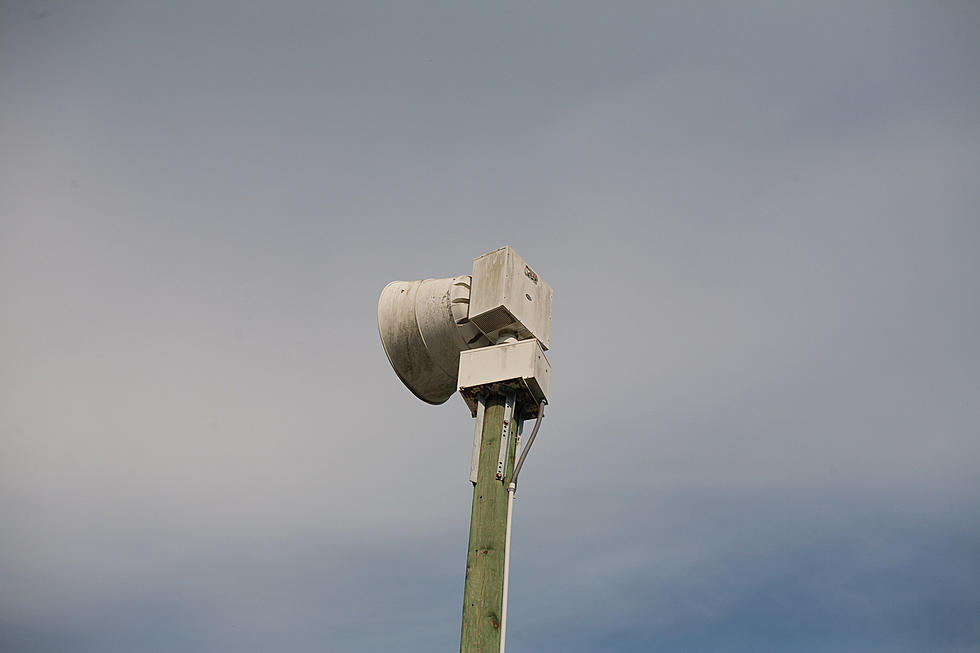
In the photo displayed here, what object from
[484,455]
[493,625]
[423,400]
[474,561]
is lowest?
[493,625]

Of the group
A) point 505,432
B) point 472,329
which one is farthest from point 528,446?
point 472,329

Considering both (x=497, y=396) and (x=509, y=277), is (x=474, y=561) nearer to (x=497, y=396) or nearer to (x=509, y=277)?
(x=497, y=396)

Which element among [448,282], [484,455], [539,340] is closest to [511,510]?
[484,455]

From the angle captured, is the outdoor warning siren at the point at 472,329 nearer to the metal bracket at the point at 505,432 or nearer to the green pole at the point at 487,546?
the metal bracket at the point at 505,432

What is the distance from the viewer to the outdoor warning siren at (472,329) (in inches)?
306

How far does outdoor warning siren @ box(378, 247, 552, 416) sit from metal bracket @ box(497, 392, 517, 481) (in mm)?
107

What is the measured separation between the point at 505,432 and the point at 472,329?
3.39 feet

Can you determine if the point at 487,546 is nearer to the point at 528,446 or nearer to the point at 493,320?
the point at 528,446

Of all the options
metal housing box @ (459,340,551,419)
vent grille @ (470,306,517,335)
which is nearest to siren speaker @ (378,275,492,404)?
vent grille @ (470,306,517,335)

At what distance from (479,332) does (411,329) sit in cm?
68

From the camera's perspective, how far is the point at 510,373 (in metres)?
7.66

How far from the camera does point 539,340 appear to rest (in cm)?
816

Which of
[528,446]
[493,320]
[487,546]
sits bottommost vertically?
[487,546]

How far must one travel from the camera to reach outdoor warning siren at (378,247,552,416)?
777 centimetres
